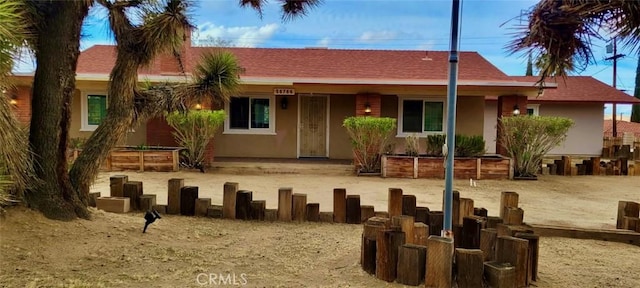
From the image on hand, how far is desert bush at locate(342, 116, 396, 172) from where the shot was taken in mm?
11641

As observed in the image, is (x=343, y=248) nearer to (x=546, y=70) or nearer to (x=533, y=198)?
(x=546, y=70)

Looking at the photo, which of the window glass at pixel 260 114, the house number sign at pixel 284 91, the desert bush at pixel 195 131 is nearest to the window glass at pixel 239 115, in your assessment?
the window glass at pixel 260 114

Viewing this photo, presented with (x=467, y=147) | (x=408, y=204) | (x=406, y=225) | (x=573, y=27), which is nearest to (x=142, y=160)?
(x=467, y=147)

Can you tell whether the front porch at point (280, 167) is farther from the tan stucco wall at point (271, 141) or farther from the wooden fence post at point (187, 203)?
the wooden fence post at point (187, 203)

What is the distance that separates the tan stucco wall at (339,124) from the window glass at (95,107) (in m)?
7.23

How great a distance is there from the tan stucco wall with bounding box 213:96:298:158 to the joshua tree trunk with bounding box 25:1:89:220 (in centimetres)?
1023

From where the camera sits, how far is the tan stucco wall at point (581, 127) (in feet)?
62.8

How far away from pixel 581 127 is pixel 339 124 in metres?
11.3

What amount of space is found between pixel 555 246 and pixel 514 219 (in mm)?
660

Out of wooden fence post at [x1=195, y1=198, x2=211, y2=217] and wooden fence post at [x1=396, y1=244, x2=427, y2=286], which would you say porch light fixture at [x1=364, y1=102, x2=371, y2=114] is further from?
wooden fence post at [x1=396, y1=244, x2=427, y2=286]

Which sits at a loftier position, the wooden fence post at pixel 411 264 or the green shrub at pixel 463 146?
the green shrub at pixel 463 146

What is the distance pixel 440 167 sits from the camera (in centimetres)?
1137

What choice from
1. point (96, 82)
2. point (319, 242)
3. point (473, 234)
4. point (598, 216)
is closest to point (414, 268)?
point (473, 234)

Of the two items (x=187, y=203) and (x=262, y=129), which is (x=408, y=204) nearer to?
(x=187, y=203)
